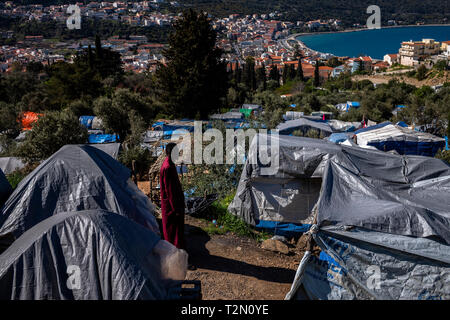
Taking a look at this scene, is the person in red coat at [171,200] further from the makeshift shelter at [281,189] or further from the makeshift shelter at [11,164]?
the makeshift shelter at [11,164]

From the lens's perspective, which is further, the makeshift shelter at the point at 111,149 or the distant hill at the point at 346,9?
the distant hill at the point at 346,9

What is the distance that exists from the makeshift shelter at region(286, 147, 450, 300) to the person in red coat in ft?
5.50

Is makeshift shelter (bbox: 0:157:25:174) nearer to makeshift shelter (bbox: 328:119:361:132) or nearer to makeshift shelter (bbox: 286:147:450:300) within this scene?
makeshift shelter (bbox: 286:147:450:300)

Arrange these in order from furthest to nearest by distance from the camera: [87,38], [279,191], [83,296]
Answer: [87,38], [279,191], [83,296]

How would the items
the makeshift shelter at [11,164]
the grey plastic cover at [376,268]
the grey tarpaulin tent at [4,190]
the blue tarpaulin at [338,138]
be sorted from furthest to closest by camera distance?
the blue tarpaulin at [338,138] → the makeshift shelter at [11,164] → the grey tarpaulin tent at [4,190] → the grey plastic cover at [376,268]

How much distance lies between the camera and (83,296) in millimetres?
2820

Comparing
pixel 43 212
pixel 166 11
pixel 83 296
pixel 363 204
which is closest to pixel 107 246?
pixel 83 296

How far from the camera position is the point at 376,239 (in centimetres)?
385

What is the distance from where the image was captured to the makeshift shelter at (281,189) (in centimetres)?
586

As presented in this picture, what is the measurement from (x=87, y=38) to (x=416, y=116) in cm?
10901

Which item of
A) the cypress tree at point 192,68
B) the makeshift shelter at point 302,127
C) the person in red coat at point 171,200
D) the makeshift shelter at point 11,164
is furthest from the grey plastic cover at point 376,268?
the cypress tree at point 192,68

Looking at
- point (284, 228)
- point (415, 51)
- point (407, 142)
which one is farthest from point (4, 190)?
point (415, 51)

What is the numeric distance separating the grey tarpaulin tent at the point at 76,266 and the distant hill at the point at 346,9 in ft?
575
